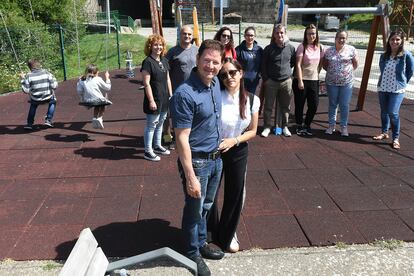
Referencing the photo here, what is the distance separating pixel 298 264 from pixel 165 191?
1835 mm

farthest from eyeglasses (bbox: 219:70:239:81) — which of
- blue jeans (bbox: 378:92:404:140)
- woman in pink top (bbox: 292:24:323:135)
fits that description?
blue jeans (bbox: 378:92:404:140)

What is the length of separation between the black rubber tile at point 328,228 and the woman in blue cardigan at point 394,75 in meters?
2.58

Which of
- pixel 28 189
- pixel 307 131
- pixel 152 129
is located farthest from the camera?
pixel 307 131

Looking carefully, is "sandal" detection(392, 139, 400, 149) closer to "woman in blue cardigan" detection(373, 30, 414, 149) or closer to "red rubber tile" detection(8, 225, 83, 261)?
"woman in blue cardigan" detection(373, 30, 414, 149)

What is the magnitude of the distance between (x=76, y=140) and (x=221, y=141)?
13.5 ft

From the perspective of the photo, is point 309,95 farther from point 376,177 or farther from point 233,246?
point 233,246

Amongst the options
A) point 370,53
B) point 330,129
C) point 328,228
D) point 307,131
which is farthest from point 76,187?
point 370,53

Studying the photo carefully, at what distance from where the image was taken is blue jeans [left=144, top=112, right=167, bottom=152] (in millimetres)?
5383

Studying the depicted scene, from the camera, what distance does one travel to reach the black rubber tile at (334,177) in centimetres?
481

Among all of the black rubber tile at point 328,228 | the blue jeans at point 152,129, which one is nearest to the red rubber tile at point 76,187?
the blue jeans at point 152,129

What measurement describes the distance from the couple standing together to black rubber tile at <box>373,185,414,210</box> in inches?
73.9

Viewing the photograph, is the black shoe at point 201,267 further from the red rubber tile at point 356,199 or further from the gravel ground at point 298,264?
the red rubber tile at point 356,199

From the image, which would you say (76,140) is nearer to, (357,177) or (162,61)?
(162,61)

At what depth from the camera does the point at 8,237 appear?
3.76 m
